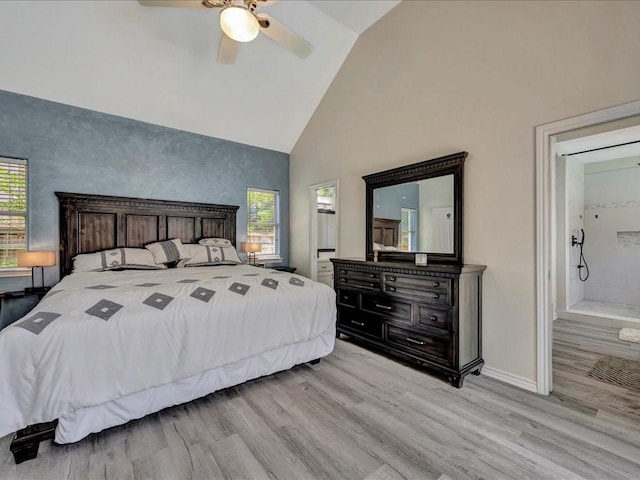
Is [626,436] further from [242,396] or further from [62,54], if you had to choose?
[62,54]

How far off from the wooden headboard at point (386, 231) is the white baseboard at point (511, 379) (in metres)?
1.55

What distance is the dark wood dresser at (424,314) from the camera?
2.54 m

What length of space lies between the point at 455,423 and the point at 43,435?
2.49 m

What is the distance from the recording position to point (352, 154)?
4.21m

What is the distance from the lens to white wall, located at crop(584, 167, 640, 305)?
507 cm

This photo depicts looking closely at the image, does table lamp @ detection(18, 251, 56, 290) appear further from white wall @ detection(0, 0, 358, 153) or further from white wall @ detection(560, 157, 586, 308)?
white wall @ detection(560, 157, 586, 308)

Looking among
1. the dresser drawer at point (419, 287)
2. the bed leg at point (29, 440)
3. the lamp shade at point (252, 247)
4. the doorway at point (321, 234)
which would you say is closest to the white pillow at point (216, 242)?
the lamp shade at point (252, 247)

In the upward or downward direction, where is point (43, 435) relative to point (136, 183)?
downward

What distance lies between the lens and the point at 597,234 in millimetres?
5480

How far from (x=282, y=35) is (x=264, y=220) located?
10.4ft

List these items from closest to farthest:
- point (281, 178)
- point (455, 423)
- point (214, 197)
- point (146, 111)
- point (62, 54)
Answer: point (455, 423) → point (62, 54) → point (146, 111) → point (214, 197) → point (281, 178)

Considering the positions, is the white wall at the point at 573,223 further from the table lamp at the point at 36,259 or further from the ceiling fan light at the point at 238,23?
the table lamp at the point at 36,259

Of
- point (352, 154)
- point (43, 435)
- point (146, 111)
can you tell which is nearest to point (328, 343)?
point (43, 435)

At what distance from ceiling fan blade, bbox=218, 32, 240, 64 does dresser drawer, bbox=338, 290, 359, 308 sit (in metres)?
2.78
